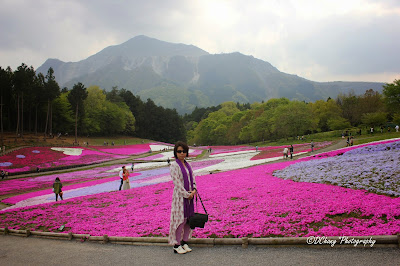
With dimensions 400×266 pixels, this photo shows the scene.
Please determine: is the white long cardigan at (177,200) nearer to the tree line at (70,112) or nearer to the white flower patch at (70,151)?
the white flower patch at (70,151)

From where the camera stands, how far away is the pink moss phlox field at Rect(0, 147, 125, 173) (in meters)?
43.7

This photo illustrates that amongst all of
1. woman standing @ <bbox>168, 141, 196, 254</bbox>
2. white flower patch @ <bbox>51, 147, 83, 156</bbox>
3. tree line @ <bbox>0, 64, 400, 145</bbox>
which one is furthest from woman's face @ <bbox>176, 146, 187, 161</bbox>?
tree line @ <bbox>0, 64, 400, 145</bbox>

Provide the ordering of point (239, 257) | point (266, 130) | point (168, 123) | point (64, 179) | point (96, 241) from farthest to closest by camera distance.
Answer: point (168, 123) < point (266, 130) < point (64, 179) < point (96, 241) < point (239, 257)

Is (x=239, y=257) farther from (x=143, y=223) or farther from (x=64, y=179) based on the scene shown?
(x=64, y=179)

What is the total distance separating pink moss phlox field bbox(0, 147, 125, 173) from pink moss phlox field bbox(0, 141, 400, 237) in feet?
100

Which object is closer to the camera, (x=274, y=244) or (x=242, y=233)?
(x=274, y=244)

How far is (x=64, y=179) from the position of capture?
1453 inches

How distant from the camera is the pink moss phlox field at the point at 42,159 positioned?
43650 millimetres

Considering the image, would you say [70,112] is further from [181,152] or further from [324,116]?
[181,152]

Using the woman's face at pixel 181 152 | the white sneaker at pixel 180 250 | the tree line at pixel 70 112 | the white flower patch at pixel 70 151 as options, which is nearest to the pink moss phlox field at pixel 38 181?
the white flower patch at pixel 70 151

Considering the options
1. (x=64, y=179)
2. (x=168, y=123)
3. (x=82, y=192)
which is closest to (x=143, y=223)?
(x=82, y=192)

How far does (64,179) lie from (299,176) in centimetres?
3121

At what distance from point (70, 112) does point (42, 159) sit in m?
45.7

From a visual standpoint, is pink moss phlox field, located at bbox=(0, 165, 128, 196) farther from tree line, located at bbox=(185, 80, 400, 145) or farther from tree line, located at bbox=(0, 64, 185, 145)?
tree line, located at bbox=(185, 80, 400, 145)
